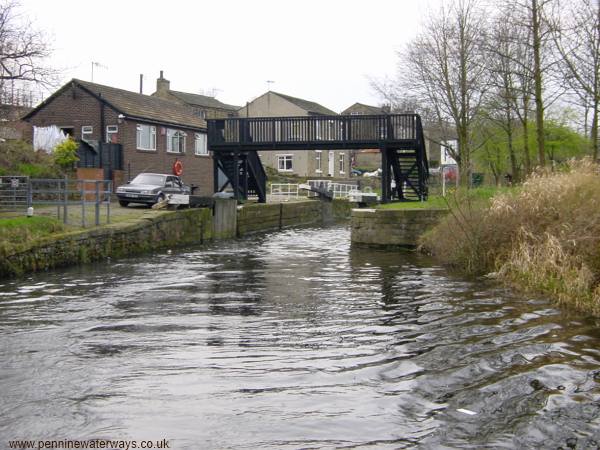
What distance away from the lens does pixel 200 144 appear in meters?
43.6

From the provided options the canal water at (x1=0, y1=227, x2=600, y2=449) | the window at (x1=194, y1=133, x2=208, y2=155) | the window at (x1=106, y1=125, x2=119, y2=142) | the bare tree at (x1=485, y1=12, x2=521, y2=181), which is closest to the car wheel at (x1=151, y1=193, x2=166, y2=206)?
the window at (x1=106, y1=125, x2=119, y2=142)

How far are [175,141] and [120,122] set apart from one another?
5.49 metres

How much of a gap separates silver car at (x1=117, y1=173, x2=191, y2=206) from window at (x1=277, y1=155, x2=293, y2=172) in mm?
34094

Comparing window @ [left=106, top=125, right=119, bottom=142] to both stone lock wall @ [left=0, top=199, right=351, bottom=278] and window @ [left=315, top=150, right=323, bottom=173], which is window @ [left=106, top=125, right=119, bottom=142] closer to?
stone lock wall @ [left=0, top=199, right=351, bottom=278]

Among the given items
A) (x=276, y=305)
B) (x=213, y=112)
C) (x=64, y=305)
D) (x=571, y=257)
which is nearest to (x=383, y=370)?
(x=276, y=305)

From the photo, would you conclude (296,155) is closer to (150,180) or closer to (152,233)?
(150,180)

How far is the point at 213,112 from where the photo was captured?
6919 cm

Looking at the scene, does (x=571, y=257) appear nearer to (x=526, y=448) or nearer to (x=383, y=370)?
(x=383, y=370)

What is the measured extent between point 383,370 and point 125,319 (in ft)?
14.3

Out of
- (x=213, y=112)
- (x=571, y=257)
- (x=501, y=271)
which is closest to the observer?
(x=571, y=257)

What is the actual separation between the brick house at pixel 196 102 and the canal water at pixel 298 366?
5486 centimetres

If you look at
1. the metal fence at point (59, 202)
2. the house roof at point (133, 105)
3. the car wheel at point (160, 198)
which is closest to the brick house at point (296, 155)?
the house roof at point (133, 105)

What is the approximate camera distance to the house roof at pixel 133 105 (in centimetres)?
3594

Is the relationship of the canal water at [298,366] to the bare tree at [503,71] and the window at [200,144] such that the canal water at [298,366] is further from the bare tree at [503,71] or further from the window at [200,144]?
the window at [200,144]
